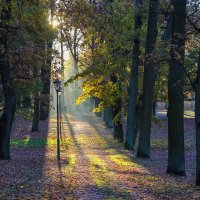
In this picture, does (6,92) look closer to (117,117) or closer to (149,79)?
(149,79)

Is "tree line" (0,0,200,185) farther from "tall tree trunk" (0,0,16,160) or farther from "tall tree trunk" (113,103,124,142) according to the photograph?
"tall tree trunk" (113,103,124,142)

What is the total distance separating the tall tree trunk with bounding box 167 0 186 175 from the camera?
1305cm

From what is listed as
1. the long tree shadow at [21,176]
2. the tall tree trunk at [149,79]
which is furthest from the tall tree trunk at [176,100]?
the long tree shadow at [21,176]

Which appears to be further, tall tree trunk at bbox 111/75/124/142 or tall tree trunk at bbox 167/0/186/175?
tall tree trunk at bbox 111/75/124/142

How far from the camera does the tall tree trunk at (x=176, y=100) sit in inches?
514

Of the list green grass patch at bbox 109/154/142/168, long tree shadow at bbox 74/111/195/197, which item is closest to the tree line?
long tree shadow at bbox 74/111/195/197

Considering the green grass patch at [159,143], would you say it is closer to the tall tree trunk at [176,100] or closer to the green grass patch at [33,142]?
the green grass patch at [33,142]

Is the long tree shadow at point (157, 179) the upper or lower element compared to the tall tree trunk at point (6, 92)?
lower

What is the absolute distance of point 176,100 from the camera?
13.6 m

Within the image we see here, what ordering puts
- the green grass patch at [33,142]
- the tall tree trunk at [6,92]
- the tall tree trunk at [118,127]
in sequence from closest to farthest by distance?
the tall tree trunk at [6,92] → the green grass patch at [33,142] → the tall tree trunk at [118,127]

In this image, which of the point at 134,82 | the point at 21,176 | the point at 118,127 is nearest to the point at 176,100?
the point at 21,176

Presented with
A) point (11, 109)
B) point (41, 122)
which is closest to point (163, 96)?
point (11, 109)

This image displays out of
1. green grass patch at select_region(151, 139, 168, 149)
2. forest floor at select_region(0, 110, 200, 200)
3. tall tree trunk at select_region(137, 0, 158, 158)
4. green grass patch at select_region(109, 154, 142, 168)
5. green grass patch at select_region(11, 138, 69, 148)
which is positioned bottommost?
green grass patch at select_region(151, 139, 168, 149)

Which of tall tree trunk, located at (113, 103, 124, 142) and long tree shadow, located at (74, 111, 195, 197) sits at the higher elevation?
tall tree trunk, located at (113, 103, 124, 142)
